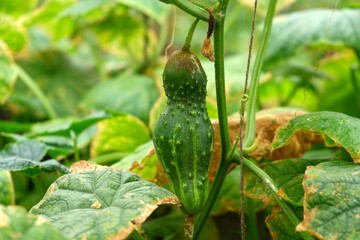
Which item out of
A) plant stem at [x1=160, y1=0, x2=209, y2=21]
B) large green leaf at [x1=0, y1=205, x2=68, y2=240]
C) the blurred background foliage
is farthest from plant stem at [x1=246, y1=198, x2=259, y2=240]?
large green leaf at [x1=0, y1=205, x2=68, y2=240]

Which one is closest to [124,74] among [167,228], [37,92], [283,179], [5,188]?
[37,92]

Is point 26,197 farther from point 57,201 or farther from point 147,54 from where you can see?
point 147,54

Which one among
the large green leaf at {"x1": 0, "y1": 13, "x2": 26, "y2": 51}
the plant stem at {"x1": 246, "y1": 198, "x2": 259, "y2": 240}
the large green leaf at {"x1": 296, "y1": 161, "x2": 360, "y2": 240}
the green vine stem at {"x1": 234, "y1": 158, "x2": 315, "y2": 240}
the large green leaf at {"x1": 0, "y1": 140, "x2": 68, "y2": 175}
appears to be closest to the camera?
the large green leaf at {"x1": 296, "y1": 161, "x2": 360, "y2": 240}

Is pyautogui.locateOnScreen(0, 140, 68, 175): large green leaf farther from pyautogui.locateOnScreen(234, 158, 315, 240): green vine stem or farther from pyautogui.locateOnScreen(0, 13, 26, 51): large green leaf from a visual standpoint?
pyautogui.locateOnScreen(0, 13, 26, 51): large green leaf

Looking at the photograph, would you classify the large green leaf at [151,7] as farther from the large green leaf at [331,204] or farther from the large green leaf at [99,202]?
the large green leaf at [331,204]

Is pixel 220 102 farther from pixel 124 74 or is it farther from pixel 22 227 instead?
pixel 124 74

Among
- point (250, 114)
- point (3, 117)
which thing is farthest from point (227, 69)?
point (3, 117)
